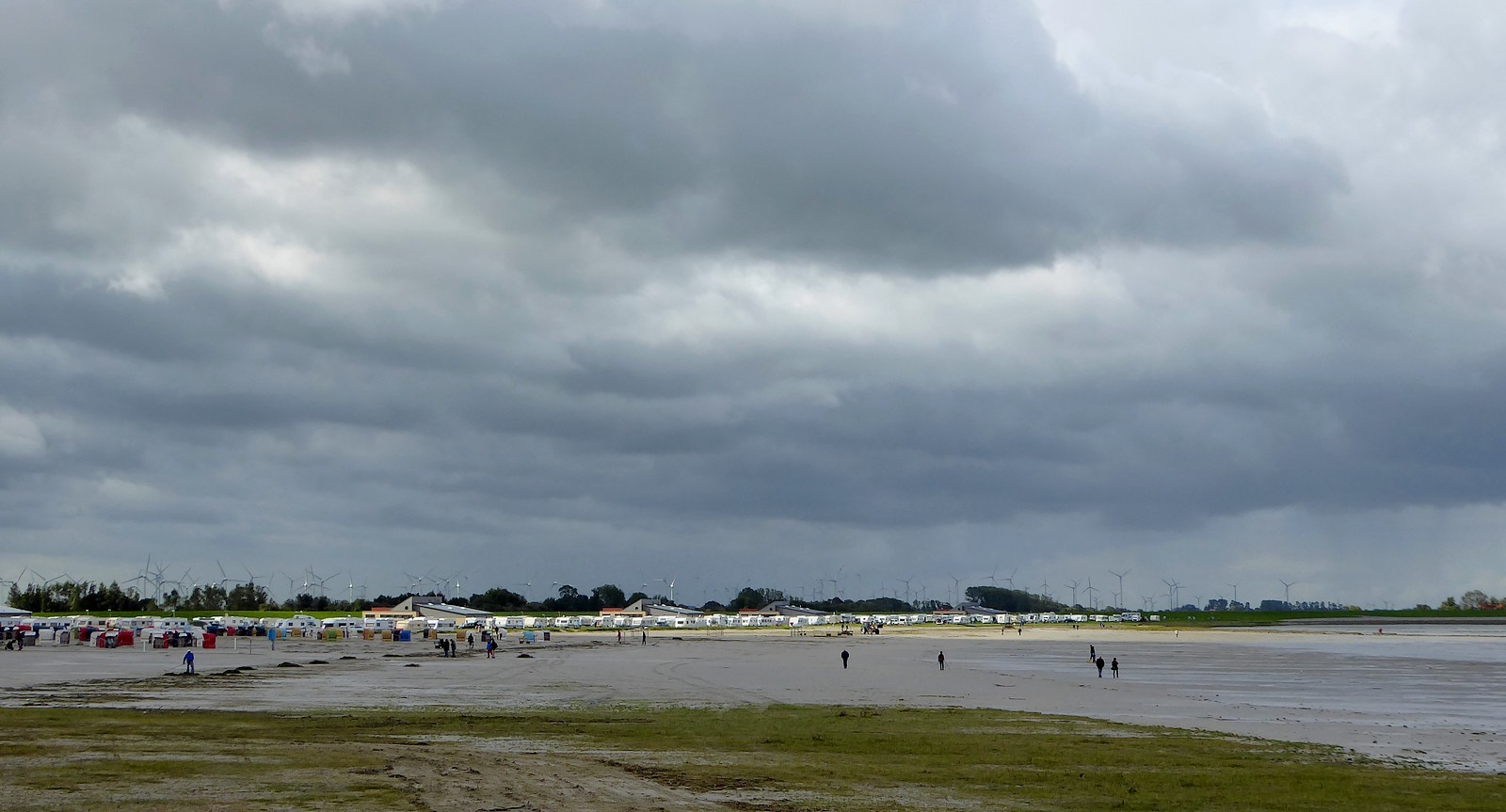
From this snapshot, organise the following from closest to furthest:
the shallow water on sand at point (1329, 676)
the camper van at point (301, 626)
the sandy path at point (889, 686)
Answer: the sandy path at point (889, 686) → the shallow water on sand at point (1329, 676) → the camper van at point (301, 626)

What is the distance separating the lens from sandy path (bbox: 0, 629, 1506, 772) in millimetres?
40500

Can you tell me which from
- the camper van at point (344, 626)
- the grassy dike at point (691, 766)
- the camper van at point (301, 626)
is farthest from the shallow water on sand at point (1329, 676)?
the camper van at point (344, 626)

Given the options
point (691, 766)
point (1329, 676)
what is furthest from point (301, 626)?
point (691, 766)

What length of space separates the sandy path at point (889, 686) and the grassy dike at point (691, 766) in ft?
18.7

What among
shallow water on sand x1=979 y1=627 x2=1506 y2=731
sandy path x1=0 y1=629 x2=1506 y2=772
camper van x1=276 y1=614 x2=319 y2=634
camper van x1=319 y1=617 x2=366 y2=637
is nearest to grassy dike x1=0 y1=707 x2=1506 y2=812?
sandy path x1=0 y1=629 x2=1506 y2=772

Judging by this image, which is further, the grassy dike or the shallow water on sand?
the shallow water on sand

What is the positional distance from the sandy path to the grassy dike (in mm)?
5694

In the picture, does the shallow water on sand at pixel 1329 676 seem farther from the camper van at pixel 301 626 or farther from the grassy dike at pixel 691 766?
the camper van at pixel 301 626

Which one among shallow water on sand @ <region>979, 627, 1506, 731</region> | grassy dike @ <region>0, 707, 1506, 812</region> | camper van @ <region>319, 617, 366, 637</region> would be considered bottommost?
camper van @ <region>319, 617, 366, 637</region>

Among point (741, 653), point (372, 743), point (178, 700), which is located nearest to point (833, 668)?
point (741, 653)

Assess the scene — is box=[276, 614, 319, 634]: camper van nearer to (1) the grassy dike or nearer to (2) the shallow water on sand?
(2) the shallow water on sand

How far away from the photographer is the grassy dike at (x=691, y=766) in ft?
73.0

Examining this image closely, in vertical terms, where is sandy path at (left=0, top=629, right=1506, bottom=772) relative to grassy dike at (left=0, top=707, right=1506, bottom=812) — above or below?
below

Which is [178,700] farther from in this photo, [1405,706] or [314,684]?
[1405,706]
